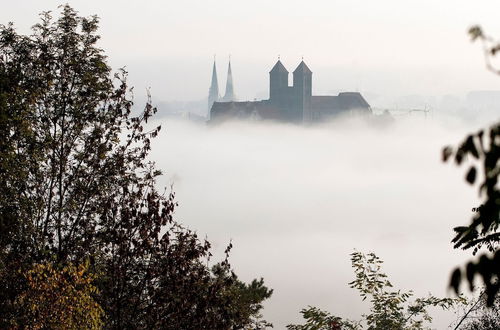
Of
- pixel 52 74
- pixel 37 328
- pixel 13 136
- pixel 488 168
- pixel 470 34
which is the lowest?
pixel 37 328

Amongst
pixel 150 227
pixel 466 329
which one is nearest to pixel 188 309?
pixel 150 227

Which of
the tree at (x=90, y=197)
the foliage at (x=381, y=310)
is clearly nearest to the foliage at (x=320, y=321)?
the foliage at (x=381, y=310)

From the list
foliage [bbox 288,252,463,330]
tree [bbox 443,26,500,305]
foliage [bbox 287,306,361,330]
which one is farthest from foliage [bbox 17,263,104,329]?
tree [bbox 443,26,500,305]

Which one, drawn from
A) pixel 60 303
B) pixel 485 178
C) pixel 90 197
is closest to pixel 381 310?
pixel 60 303

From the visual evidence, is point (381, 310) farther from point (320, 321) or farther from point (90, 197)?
point (90, 197)

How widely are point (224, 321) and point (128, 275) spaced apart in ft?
11.8

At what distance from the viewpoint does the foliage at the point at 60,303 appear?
53.8ft

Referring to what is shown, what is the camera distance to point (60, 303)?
16.5 m

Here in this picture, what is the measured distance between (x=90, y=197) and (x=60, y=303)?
22.8ft

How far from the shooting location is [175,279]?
765 inches

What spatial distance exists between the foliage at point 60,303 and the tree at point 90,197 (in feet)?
4.96

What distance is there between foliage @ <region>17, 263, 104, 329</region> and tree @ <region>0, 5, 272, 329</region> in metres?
1.51

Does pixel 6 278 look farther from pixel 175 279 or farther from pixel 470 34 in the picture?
pixel 470 34

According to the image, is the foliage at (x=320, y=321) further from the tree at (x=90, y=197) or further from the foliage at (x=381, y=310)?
the tree at (x=90, y=197)
